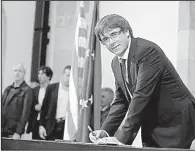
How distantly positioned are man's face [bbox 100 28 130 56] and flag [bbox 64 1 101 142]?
135 centimetres

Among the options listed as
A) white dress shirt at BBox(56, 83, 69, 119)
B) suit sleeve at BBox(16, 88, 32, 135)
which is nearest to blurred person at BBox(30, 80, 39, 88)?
suit sleeve at BBox(16, 88, 32, 135)

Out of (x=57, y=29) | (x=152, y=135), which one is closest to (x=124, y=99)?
(x=152, y=135)

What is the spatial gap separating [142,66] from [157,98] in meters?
0.22

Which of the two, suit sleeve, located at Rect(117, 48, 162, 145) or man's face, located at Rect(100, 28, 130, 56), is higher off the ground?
man's face, located at Rect(100, 28, 130, 56)

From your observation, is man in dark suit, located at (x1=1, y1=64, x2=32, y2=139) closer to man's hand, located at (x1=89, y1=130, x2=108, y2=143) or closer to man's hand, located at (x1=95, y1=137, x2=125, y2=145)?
man's hand, located at (x1=89, y1=130, x2=108, y2=143)

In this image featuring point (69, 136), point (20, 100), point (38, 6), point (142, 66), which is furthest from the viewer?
point (38, 6)

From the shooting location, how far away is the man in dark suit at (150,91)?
3078 mm

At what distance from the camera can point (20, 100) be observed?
5.95 m

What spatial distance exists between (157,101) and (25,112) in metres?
3.23

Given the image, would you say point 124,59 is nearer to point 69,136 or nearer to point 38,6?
point 69,136

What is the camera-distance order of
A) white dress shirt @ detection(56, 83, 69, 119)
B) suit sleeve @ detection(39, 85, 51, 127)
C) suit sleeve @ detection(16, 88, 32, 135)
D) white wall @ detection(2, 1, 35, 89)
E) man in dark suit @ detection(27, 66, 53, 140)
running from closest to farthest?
white dress shirt @ detection(56, 83, 69, 119) < suit sleeve @ detection(39, 85, 51, 127) < suit sleeve @ detection(16, 88, 32, 135) < man in dark suit @ detection(27, 66, 53, 140) < white wall @ detection(2, 1, 35, 89)

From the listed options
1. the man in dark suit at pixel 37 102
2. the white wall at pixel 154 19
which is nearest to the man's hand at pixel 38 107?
the man in dark suit at pixel 37 102

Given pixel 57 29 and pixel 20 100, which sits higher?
pixel 57 29

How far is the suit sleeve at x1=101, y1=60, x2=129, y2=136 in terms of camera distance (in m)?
3.36
